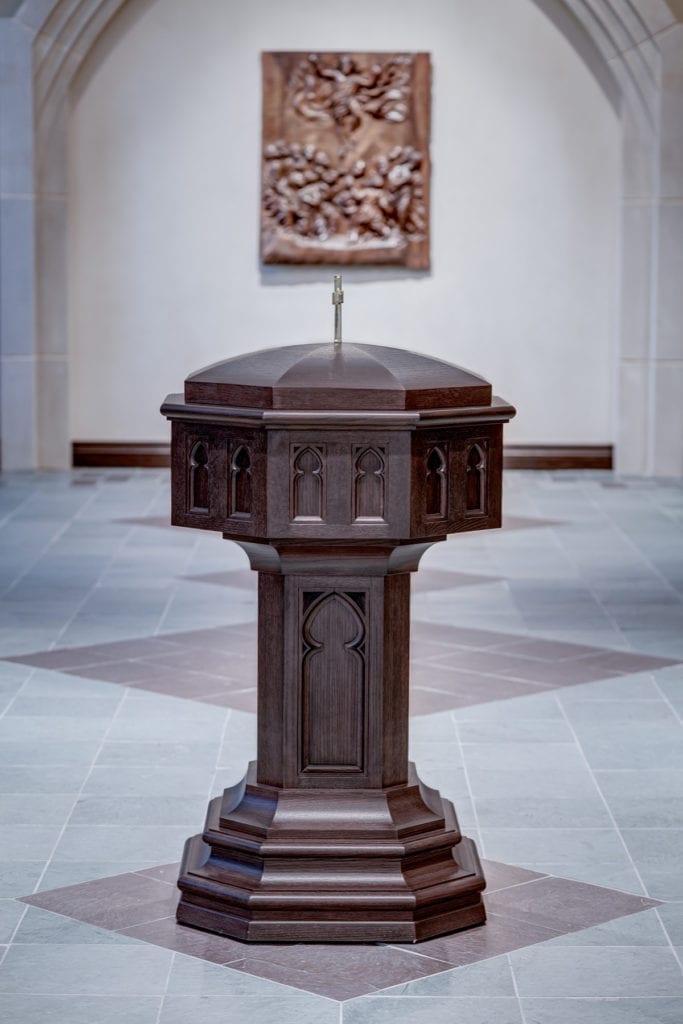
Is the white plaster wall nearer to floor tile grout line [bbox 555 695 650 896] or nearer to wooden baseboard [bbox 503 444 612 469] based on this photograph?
wooden baseboard [bbox 503 444 612 469]

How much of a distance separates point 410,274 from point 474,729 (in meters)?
7.88

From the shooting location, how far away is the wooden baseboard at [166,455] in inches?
524

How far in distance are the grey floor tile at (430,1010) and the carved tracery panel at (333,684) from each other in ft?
2.03

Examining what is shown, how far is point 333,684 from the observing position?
3.83m

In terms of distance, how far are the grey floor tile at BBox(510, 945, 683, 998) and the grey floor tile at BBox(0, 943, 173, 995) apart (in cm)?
77

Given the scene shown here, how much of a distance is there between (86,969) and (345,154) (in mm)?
10088

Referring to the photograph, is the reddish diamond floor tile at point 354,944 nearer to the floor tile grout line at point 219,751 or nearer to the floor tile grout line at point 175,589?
the floor tile grout line at point 219,751

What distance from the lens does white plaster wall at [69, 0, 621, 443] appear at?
12922 millimetres

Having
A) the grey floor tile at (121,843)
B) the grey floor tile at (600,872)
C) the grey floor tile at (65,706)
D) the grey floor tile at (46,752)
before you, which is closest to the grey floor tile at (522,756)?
the grey floor tile at (600,872)

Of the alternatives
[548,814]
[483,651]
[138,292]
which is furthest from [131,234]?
[548,814]

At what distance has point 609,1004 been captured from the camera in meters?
3.37

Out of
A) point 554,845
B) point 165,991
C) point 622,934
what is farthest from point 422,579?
point 165,991

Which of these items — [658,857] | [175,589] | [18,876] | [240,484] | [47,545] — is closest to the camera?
[240,484]

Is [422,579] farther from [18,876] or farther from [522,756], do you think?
[18,876]
